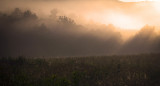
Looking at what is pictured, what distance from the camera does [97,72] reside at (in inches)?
866

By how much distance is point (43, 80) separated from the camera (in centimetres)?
2006

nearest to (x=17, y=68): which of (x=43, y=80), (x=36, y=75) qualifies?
(x=36, y=75)

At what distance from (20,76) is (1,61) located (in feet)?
29.4

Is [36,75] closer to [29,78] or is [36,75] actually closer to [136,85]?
[29,78]

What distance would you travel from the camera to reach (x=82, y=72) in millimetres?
21984

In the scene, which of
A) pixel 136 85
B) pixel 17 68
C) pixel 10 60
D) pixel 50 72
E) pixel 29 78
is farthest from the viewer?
pixel 10 60

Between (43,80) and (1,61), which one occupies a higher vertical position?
(1,61)

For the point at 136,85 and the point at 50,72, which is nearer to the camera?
the point at 136,85

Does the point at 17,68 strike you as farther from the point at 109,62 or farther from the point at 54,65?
the point at 109,62

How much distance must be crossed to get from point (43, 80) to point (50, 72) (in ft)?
10.1

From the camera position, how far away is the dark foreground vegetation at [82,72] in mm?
19562

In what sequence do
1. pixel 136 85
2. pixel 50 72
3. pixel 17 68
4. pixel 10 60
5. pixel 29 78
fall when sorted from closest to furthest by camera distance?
pixel 136 85 → pixel 29 78 → pixel 50 72 → pixel 17 68 → pixel 10 60

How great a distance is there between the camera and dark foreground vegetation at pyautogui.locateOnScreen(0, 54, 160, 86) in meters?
19.6

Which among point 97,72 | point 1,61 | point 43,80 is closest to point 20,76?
point 43,80
